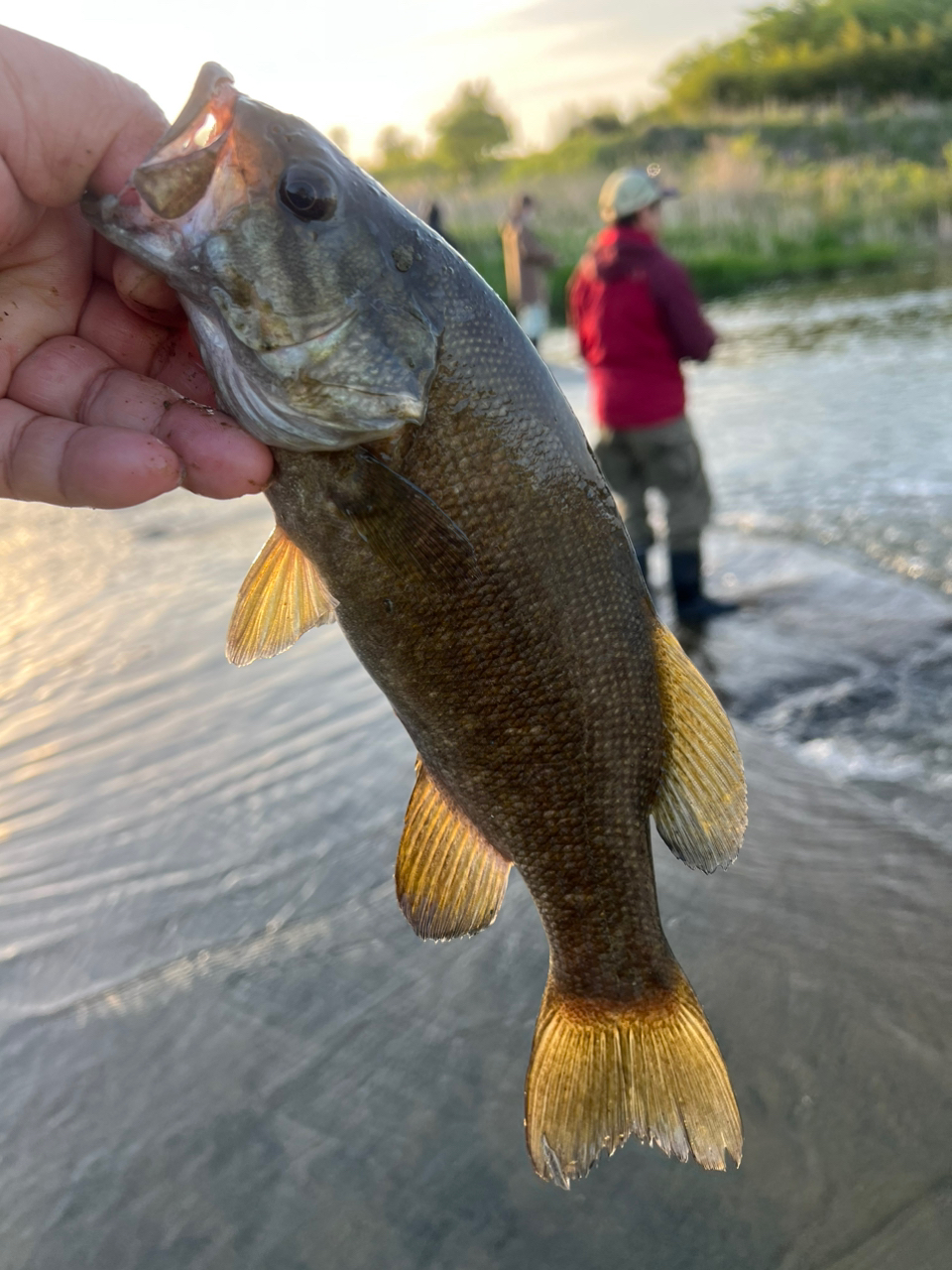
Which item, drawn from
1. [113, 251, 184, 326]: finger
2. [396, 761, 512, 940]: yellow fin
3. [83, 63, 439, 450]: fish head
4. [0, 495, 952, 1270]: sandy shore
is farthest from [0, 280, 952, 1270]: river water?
[113, 251, 184, 326]: finger

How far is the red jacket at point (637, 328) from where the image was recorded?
5.99 m

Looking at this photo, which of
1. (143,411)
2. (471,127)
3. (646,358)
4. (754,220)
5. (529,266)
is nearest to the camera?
(143,411)

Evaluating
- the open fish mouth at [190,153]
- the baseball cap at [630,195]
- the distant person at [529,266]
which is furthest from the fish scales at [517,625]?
the distant person at [529,266]

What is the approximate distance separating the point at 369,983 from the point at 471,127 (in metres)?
83.7

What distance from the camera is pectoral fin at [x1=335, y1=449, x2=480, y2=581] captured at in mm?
1776

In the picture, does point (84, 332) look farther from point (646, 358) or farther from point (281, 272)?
point (646, 358)

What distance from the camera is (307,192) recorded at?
1.81 metres

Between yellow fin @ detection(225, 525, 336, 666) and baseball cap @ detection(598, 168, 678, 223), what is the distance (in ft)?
15.6

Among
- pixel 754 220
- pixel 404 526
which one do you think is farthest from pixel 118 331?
pixel 754 220

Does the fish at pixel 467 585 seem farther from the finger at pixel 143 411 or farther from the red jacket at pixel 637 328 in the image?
the red jacket at pixel 637 328

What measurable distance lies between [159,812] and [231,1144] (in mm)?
1680

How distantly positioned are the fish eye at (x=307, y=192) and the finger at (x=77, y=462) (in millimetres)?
522

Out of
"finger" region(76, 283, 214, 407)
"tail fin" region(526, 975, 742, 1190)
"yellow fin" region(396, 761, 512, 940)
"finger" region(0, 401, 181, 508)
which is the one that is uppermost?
"finger" region(76, 283, 214, 407)

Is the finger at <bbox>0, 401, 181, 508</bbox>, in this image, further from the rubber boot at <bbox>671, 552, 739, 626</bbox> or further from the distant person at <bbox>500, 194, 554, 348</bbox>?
the distant person at <bbox>500, 194, 554, 348</bbox>
